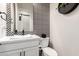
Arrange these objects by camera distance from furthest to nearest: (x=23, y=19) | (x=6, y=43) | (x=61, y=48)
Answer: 1. (x=61, y=48)
2. (x=23, y=19)
3. (x=6, y=43)

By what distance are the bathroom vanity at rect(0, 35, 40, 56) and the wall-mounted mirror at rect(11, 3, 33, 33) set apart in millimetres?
136

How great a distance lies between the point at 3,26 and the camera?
1.00 metres

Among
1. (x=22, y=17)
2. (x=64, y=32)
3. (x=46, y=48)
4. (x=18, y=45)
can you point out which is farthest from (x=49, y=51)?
(x=22, y=17)

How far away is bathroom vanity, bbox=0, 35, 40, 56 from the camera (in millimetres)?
993

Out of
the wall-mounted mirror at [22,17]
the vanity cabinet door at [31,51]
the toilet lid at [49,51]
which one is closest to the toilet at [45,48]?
the toilet lid at [49,51]

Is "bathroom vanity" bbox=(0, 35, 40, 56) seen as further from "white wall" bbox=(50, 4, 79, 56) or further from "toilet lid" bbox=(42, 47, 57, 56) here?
"white wall" bbox=(50, 4, 79, 56)

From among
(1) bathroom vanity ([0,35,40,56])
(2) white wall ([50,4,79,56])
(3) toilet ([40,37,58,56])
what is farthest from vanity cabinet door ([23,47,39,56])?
(2) white wall ([50,4,79,56])

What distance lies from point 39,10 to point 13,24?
1.49 ft

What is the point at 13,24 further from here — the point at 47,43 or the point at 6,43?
the point at 47,43

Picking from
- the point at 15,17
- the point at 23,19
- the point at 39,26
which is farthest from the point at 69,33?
the point at 15,17

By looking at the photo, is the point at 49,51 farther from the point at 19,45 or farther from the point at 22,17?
the point at 22,17

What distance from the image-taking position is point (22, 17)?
3.55ft

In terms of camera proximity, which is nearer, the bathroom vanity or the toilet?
the bathroom vanity

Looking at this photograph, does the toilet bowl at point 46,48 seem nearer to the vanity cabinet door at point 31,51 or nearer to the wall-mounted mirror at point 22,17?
the vanity cabinet door at point 31,51
